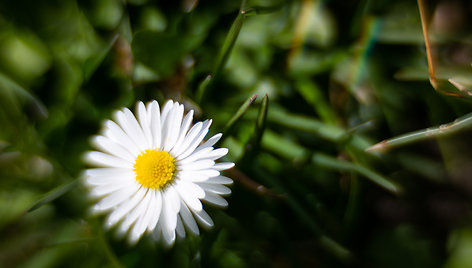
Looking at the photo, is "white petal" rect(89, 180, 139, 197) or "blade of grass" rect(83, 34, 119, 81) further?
"blade of grass" rect(83, 34, 119, 81)

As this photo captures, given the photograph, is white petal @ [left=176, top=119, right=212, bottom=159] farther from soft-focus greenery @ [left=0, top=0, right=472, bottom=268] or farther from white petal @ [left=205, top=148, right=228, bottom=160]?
soft-focus greenery @ [left=0, top=0, right=472, bottom=268]

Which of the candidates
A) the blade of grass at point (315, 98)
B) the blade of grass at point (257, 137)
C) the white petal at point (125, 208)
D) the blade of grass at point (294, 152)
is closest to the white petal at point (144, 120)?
the white petal at point (125, 208)

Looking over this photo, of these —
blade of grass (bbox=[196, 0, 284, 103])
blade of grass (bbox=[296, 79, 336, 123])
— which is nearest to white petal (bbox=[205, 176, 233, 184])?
blade of grass (bbox=[196, 0, 284, 103])

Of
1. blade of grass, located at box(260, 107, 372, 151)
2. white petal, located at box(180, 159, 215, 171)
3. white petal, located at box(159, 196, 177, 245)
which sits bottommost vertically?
blade of grass, located at box(260, 107, 372, 151)

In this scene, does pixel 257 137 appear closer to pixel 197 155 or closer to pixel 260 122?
pixel 260 122

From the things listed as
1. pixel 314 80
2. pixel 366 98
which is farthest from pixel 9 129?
pixel 366 98

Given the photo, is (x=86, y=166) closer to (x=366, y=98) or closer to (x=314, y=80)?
(x=314, y=80)
